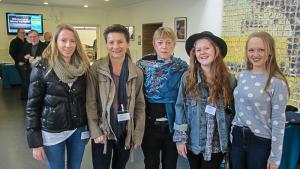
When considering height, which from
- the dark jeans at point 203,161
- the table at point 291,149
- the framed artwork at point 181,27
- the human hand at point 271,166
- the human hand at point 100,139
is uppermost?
the framed artwork at point 181,27

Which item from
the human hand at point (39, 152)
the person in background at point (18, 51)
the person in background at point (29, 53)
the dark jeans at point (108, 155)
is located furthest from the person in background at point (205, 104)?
the person in background at point (18, 51)

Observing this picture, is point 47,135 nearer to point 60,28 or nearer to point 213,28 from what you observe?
point 60,28

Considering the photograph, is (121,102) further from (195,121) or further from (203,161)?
(203,161)

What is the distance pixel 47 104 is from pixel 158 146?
82 centimetres

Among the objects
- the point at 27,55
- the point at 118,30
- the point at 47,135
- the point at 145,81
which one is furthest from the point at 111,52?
the point at 27,55

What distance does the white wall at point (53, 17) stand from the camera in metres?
9.23

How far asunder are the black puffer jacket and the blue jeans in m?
0.09

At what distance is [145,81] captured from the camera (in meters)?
1.97

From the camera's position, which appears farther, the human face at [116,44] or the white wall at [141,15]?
the white wall at [141,15]

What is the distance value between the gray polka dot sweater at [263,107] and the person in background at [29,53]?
4644 millimetres

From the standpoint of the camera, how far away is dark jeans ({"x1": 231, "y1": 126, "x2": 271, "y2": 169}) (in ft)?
5.37

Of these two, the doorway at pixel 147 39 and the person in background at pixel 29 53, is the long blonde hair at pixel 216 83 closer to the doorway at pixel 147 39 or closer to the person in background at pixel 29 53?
the person in background at pixel 29 53

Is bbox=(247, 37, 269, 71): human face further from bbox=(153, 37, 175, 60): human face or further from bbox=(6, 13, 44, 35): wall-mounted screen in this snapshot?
bbox=(6, 13, 44, 35): wall-mounted screen

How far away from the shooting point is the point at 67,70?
1.68 meters
